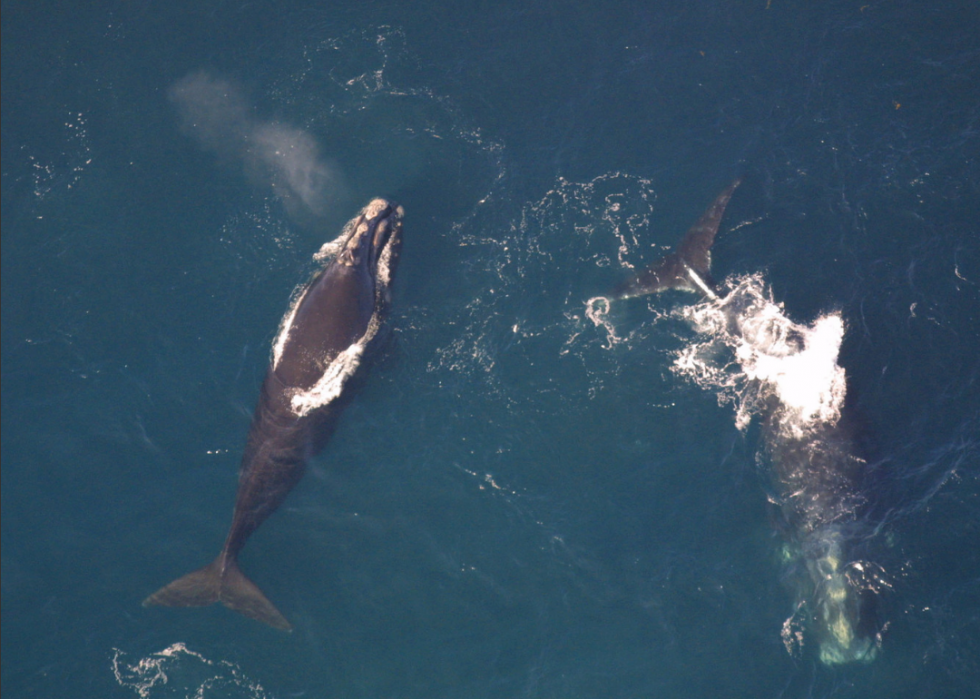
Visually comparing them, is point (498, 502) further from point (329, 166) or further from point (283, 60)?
point (283, 60)

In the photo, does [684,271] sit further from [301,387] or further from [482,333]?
[301,387]

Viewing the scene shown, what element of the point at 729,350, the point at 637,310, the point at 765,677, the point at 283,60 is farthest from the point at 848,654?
the point at 283,60

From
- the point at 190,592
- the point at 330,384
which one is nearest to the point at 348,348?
the point at 330,384

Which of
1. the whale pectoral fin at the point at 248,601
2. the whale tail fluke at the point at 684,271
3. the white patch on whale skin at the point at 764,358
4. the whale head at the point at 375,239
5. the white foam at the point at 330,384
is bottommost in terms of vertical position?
the whale pectoral fin at the point at 248,601

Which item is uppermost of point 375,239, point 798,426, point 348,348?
point 375,239

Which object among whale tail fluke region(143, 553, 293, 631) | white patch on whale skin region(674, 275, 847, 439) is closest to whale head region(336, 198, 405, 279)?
white patch on whale skin region(674, 275, 847, 439)

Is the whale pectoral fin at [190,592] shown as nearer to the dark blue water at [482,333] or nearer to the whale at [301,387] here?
the whale at [301,387]

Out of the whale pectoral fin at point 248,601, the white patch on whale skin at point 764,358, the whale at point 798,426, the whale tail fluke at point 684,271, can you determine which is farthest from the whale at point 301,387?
the white patch on whale skin at point 764,358
